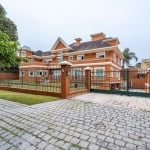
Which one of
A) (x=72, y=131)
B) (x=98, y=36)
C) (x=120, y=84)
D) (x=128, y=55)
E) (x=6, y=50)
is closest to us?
(x=72, y=131)

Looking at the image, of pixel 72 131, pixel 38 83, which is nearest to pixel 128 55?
pixel 38 83

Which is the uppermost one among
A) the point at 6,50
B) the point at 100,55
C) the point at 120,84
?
the point at 100,55

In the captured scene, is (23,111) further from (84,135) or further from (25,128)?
(84,135)

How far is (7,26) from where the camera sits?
24953 millimetres

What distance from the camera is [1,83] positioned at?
13.3 m

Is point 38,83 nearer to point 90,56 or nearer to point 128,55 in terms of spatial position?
point 90,56

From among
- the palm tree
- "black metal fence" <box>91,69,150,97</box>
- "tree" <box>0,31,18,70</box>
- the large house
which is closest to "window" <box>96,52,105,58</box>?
the large house

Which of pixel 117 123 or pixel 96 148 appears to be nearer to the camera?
pixel 96 148

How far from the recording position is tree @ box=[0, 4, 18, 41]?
24119 millimetres

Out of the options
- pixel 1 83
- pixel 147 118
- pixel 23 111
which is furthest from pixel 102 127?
pixel 1 83

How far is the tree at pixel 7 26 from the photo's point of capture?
2412 centimetres

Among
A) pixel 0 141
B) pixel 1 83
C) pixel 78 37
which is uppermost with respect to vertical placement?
pixel 78 37

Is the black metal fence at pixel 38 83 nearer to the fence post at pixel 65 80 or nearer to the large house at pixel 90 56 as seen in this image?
the fence post at pixel 65 80

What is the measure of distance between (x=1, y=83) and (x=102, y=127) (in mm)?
12523
